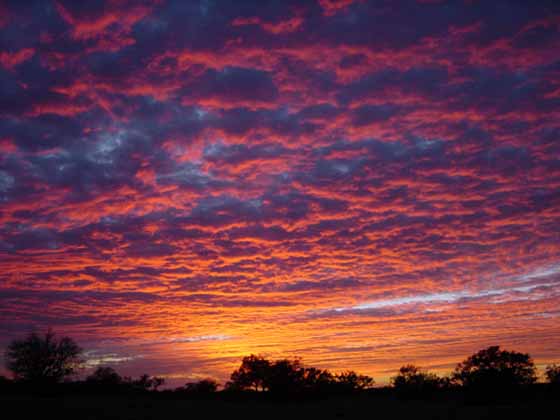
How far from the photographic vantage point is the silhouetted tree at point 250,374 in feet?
246

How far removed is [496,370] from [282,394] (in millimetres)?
29660

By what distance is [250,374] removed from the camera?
78250 millimetres

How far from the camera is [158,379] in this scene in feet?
286

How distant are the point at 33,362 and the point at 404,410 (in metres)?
43.8

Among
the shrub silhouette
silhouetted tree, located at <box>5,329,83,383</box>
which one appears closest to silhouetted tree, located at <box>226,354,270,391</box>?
the shrub silhouette

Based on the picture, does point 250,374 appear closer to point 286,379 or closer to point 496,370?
point 286,379

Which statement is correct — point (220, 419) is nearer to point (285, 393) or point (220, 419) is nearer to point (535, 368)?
point (285, 393)

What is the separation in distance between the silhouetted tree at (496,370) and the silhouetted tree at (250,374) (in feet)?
98.2

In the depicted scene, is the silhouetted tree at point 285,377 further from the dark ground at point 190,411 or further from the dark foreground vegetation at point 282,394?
the dark ground at point 190,411

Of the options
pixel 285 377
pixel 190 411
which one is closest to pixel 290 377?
pixel 285 377

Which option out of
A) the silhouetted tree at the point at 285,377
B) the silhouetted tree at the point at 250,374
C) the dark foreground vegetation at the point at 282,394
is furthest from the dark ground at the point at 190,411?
the silhouetted tree at the point at 250,374

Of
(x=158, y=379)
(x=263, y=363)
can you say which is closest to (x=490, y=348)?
(x=263, y=363)

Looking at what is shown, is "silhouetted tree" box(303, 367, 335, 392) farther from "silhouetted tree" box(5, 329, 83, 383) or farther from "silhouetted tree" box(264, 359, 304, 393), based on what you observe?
"silhouetted tree" box(5, 329, 83, 383)

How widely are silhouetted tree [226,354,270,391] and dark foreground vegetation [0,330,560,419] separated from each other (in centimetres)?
18
